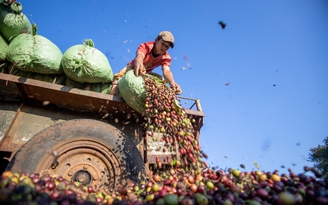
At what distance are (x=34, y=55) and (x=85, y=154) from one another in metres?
1.49

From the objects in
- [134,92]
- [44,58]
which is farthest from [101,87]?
[44,58]

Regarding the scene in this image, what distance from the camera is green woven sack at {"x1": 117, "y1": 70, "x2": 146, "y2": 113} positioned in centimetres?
A: 251

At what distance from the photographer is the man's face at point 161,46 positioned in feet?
11.6

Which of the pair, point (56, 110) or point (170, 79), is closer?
point (56, 110)

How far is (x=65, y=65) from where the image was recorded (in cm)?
253

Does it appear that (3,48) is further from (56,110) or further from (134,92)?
(134,92)

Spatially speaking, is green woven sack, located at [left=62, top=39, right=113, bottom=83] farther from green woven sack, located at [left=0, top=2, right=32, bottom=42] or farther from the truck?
green woven sack, located at [left=0, top=2, right=32, bottom=42]

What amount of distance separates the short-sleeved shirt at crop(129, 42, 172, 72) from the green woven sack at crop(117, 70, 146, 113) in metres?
1.10

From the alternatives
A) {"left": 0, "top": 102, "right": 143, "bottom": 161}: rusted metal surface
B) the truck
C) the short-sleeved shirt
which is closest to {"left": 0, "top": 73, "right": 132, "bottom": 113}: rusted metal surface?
the truck

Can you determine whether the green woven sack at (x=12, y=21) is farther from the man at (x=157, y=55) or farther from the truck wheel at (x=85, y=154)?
the truck wheel at (x=85, y=154)

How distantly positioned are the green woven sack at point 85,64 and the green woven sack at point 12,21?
94cm

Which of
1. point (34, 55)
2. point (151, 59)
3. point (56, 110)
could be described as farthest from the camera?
point (151, 59)

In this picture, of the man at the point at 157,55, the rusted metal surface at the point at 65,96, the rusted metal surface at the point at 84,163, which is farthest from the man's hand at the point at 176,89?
the rusted metal surface at the point at 84,163

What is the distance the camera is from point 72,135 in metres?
2.13
